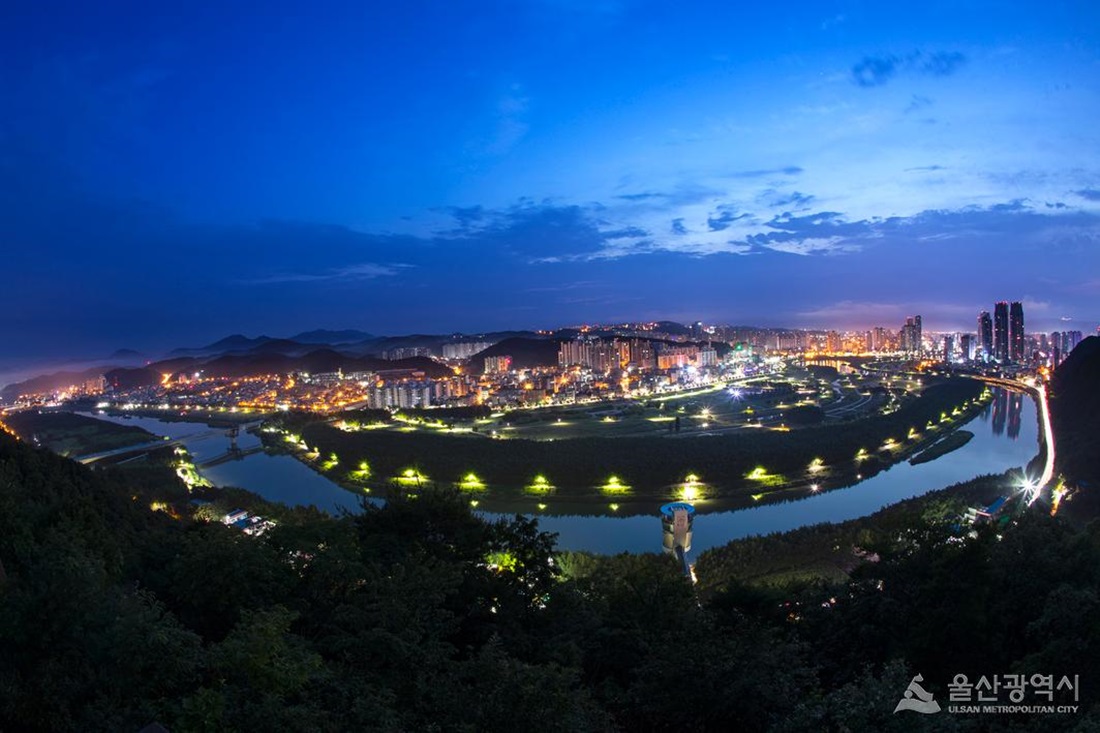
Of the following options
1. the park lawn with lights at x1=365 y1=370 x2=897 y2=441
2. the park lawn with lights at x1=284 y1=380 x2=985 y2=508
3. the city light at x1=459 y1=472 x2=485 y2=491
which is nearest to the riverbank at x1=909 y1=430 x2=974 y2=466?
the park lawn with lights at x1=284 y1=380 x2=985 y2=508

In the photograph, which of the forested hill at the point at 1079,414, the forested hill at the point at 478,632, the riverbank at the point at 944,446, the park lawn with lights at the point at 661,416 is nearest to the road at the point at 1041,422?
the forested hill at the point at 1079,414

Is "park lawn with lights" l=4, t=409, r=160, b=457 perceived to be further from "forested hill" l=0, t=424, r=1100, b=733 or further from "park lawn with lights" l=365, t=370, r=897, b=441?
"forested hill" l=0, t=424, r=1100, b=733

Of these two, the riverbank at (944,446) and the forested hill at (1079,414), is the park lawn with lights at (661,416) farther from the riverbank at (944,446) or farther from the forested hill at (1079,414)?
the forested hill at (1079,414)

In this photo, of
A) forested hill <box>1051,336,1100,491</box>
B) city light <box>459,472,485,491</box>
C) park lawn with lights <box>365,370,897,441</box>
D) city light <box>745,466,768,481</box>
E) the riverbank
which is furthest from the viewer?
park lawn with lights <box>365,370,897,441</box>

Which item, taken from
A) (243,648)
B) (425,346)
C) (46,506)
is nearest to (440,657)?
(243,648)

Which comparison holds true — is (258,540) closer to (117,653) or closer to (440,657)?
(117,653)
